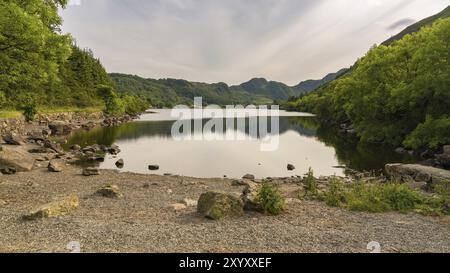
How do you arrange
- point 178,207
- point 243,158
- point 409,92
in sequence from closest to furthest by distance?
point 178,207
point 243,158
point 409,92

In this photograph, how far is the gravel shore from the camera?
10438 millimetres

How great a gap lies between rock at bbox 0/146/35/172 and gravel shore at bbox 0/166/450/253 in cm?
913

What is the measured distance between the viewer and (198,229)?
12328mm

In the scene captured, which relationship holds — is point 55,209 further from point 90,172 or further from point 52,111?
point 52,111

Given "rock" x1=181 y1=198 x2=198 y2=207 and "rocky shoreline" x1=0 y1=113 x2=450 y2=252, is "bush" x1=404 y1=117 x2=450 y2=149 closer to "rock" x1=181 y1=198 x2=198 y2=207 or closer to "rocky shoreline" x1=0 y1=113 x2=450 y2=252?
"rocky shoreline" x1=0 y1=113 x2=450 y2=252

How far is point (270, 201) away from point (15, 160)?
22622mm

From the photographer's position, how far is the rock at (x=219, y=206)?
13828 millimetres

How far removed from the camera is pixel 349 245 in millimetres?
10672

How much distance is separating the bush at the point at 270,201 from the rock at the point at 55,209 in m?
8.45

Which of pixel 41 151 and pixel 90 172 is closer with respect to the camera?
pixel 90 172

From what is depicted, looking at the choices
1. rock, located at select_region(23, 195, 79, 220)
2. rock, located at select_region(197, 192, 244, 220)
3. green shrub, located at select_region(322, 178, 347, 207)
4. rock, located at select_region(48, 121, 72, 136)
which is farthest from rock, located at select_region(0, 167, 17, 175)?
rock, located at select_region(48, 121, 72, 136)

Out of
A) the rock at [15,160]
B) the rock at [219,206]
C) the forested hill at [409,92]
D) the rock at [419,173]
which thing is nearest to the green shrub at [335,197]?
the rock at [219,206]

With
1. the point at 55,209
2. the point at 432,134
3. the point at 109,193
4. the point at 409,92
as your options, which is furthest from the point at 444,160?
the point at 55,209

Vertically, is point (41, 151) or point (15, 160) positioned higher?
point (15, 160)
